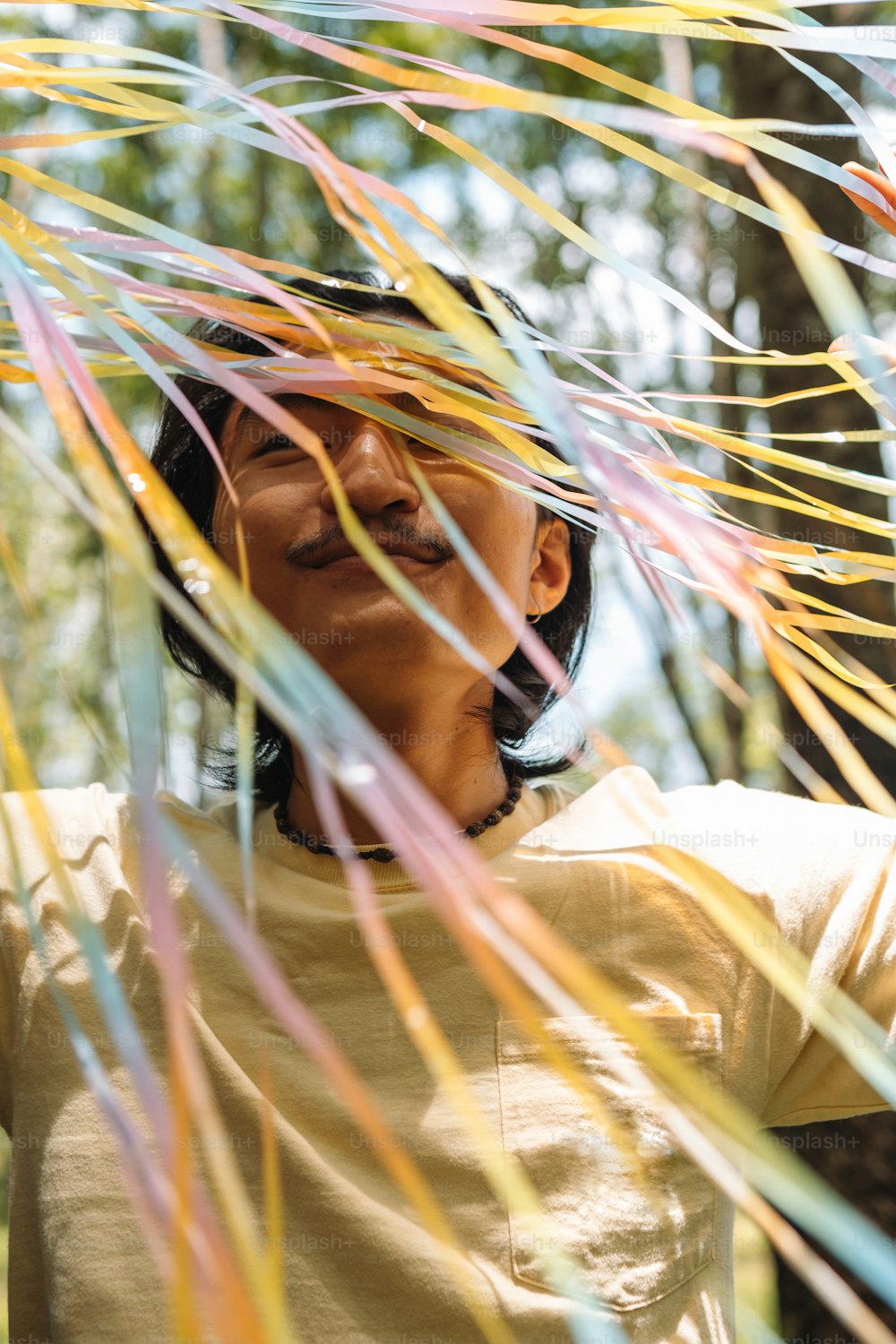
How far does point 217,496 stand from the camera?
49.5 inches

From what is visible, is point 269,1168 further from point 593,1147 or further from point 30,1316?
point 30,1316

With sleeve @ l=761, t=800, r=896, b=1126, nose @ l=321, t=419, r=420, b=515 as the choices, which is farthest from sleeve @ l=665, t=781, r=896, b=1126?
nose @ l=321, t=419, r=420, b=515

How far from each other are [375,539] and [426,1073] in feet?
1.56

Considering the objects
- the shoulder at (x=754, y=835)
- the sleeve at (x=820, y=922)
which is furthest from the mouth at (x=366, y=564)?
the sleeve at (x=820, y=922)

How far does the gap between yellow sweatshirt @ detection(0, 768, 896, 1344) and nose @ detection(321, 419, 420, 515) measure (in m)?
0.34

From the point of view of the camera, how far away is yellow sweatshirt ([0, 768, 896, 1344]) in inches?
38.8

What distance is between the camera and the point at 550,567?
138cm

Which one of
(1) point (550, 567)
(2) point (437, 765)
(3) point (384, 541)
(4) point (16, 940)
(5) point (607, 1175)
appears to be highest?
(3) point (384, 541)

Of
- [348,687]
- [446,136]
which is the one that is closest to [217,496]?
[348,687]

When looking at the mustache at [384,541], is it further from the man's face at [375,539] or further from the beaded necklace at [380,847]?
the beaded necklace at [380,847]

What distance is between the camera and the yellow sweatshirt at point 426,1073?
0.98 metres

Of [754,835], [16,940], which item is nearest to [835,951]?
[754,835]

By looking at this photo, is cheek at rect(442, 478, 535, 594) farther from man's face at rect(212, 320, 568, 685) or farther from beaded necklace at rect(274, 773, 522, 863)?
beaded necklace at rect(274, 773, 522, 863)

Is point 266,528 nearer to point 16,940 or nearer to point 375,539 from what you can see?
point 375,539
